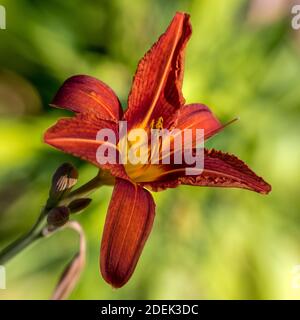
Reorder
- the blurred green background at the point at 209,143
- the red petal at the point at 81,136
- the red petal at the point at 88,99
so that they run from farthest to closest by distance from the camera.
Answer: the blurred green background at the point at 209,143 → the red petal at the point at 88,99 → the red petal at the point at 81,136

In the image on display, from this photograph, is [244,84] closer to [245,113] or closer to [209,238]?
[245,113]

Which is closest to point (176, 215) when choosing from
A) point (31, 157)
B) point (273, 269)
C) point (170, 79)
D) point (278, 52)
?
point (273, 269)

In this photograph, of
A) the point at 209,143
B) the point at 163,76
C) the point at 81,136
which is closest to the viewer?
the point at 81,136

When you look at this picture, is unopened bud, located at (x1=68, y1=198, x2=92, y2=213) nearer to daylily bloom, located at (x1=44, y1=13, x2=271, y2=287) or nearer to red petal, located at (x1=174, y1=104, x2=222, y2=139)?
daylily bloom, located at (x1=44, y1=13, x2=271, y2=287)

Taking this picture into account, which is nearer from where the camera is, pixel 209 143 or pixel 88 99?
pixel 88 99

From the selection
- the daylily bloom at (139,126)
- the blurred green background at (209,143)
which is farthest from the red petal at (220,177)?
the blurred green background at (209,143)

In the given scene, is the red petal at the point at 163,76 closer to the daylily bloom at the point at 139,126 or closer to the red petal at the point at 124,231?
the daylily bloom at the point at 139,126

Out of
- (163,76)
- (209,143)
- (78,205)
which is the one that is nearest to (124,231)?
(78,205)

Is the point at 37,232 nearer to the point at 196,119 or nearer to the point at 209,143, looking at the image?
the point at 196,119
